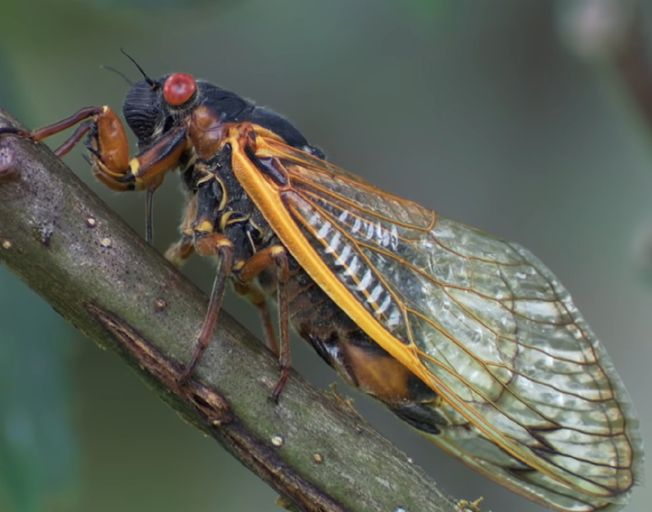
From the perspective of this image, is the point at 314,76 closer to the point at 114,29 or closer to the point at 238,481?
the point at 114,29

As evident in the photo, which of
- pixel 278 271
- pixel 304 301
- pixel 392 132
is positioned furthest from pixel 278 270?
pixel 392 132

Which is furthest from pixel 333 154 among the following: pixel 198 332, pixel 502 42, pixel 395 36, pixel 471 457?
pixel 198 332

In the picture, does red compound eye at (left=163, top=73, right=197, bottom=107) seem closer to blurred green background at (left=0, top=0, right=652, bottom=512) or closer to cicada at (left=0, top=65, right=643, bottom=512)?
cicada at (left=0, top=65, right=643, bottom=512)

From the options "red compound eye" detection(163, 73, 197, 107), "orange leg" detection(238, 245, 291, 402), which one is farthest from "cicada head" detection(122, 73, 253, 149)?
"orange leg" detection(238, 245, 291, 402)

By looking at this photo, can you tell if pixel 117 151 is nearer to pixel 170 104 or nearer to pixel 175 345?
pixel 170 104

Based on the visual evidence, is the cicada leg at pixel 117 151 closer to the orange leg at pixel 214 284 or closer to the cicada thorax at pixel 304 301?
the cicada thorax at pixel 304 301

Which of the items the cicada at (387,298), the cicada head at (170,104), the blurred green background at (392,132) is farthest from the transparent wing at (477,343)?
the blurred green background at (392,132)
